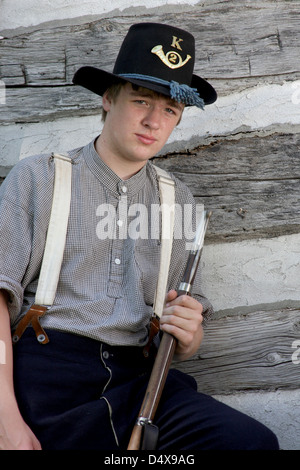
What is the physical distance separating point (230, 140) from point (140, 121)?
2.26ft

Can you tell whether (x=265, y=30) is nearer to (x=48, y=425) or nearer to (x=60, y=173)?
(x=60, y=173)

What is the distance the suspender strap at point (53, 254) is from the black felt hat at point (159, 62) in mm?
457

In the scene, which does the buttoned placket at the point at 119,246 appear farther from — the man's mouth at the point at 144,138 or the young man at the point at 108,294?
the man's mouth at the point at 144,138

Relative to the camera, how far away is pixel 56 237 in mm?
2576

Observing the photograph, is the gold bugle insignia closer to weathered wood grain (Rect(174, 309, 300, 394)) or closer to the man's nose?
the man's nose

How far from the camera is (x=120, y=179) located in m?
2.78

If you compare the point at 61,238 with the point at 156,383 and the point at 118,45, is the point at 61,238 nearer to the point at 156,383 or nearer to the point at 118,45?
the point at 156,383

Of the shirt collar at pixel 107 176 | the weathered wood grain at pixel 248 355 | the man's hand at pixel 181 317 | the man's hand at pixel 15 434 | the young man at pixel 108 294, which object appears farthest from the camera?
the weathered wood grain at pixel 248 355

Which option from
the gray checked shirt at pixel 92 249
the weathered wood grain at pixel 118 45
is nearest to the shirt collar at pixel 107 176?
the gray checked shirt at pixel 92 249

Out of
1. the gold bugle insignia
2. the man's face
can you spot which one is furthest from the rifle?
the gold bugle insignia

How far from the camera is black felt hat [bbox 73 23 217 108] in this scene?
2.64 meters

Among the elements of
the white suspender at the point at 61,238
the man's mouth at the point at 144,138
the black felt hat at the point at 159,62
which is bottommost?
the white suspender at the point at 61,238

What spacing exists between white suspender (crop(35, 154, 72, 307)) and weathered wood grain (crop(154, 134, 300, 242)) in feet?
2.42

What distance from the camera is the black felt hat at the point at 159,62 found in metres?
2.64
